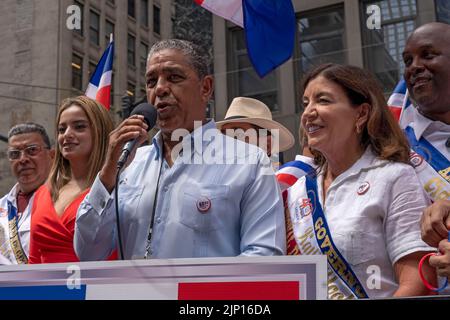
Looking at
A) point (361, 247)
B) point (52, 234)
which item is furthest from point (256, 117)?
point (361, 247)

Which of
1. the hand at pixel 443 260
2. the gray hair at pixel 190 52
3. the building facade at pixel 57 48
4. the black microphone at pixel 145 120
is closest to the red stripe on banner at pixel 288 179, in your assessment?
the gray hair at pixel 190 52

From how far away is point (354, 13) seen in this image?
650 cm

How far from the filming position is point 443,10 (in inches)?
254

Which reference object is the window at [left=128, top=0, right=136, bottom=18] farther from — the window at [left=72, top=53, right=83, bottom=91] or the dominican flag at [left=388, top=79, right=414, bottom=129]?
the dominican flag at [left=388, top=79, right=414, bottom=129]

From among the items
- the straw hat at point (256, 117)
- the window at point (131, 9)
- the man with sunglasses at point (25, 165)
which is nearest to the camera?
the man with sunglasses at point (25, 165)

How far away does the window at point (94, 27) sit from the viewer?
417 cm

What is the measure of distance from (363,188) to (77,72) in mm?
3775

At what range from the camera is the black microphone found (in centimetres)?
198

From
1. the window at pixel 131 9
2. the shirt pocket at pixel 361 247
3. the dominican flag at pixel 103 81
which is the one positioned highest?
the window at pixel 131 9

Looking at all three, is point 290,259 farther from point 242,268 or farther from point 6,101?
point 6,101

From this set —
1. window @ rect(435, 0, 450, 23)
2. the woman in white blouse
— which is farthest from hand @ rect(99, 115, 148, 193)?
window @ rect(435, 0, 450, 23)

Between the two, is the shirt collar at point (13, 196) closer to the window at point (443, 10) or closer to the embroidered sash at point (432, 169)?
the embroidered sash at point (432, 169)

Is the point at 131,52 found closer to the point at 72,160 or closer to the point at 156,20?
the point at 156,20

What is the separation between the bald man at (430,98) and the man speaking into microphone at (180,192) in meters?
0.58
